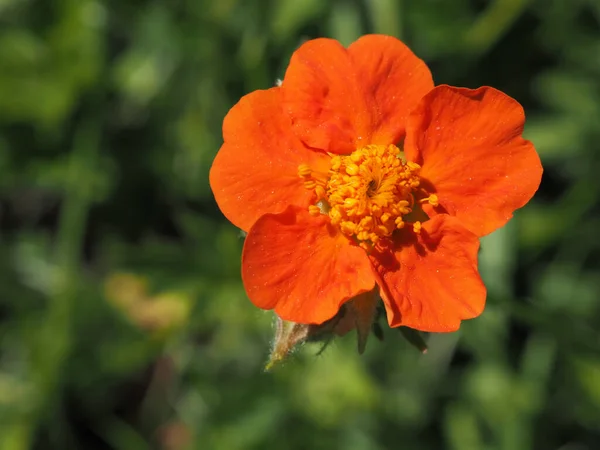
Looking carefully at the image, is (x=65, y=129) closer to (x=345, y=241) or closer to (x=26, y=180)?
(x=26, y=180)

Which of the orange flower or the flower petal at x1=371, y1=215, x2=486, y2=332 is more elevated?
the orange flower

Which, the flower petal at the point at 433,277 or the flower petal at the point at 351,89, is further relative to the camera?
the flower petal at the point at 351,89

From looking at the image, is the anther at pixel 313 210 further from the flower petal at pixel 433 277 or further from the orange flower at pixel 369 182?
Answer: the flower petal at pixel 433 277

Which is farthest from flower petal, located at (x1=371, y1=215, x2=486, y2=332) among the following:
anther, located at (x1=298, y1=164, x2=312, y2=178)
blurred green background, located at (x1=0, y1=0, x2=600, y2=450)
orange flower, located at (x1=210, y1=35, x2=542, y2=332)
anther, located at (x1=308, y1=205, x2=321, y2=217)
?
blurred green background, located at (x1=0, y1=0, x2=600, y2=450)

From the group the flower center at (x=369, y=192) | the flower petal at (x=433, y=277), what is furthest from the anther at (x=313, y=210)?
the flower petal at (x=433, y=277)

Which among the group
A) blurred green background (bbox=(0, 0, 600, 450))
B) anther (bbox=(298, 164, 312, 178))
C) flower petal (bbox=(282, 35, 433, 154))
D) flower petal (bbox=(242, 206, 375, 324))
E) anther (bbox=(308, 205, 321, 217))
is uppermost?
flower petal (bbox=(282, 35, 433, 154))

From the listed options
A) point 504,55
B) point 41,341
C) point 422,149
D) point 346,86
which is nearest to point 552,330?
point 422,149

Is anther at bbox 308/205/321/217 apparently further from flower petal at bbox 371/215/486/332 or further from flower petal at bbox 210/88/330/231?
flower petal at bbox 371/215/486/332

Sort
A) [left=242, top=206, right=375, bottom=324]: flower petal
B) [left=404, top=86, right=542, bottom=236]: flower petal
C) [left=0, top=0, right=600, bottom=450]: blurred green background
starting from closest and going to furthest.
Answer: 1. [left=242, top=206, right=375, bottom=324]: flower petal
2. [left=404, top=86, right=542, bottom=236]: flower petal
3. [left=0, top=0, right=600, bottom=450]: blurred green background

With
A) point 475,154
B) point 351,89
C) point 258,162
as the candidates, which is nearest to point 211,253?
point 258,162
